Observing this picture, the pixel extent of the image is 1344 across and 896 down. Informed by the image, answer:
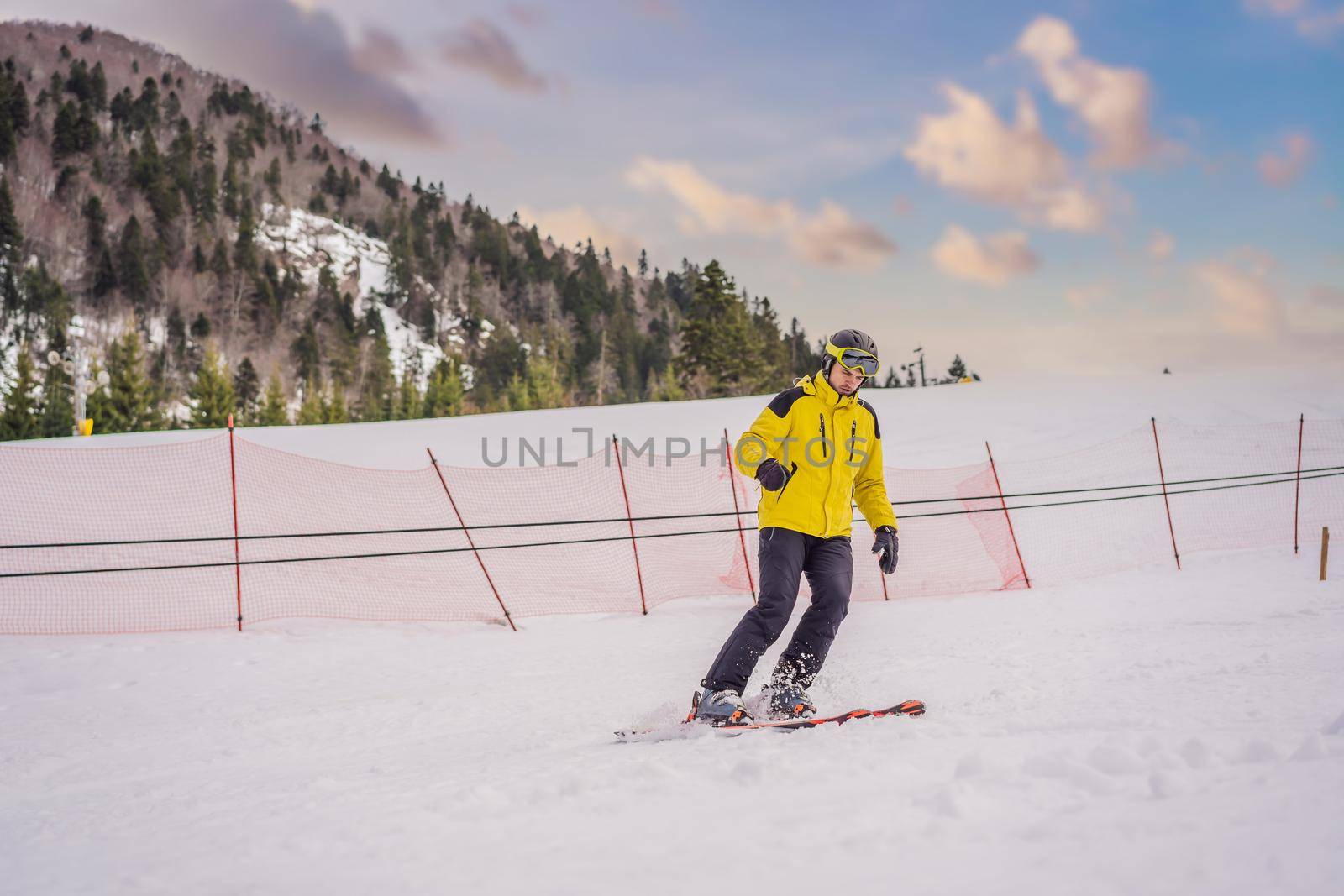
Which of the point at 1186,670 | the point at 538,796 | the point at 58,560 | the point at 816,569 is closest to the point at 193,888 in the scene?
the point at 538,796

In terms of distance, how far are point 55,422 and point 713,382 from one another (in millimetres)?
36856

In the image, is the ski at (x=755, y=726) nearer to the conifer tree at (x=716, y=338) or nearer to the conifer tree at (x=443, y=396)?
the conifer tree at (x=716, y=338)

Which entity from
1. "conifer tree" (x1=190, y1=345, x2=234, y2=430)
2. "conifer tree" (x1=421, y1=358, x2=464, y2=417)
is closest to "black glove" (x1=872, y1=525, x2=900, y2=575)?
"conifer tree" (x1=190, y1=345, x2=234, y2=430)

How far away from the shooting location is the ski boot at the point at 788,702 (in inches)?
160

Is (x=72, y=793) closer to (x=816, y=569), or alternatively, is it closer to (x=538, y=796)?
(x=538, y=796)

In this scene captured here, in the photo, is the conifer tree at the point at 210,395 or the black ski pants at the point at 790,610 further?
the conifer tree at the point at 210,395

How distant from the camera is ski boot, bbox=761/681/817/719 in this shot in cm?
405

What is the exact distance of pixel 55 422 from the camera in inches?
1821

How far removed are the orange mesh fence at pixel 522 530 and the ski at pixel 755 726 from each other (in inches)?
186

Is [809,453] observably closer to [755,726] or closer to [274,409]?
[755,726]

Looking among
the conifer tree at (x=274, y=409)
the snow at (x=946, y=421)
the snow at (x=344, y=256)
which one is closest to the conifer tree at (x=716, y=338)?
the snow at (x=946, y=421)

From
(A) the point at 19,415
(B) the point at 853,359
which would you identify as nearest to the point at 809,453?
(B) the point at 853,359

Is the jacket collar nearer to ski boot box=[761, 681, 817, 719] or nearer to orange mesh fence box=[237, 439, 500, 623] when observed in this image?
ski boot box=[761, 681, 817, 719]

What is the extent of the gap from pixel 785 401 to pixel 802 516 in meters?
0.56
